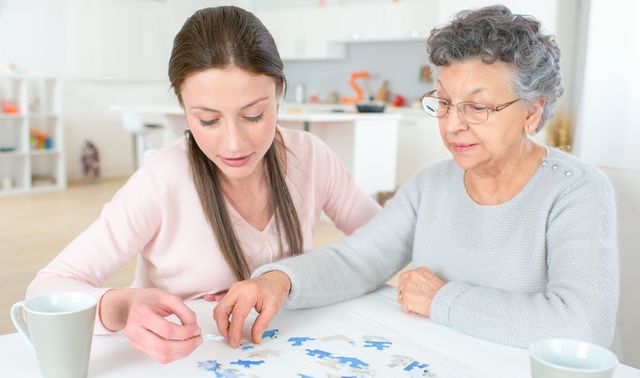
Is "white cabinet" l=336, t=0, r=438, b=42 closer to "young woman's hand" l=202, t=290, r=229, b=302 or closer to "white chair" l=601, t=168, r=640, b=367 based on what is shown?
"white chair" l=601, t=168, r=640, b=367

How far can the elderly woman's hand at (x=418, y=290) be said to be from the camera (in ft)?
3.96

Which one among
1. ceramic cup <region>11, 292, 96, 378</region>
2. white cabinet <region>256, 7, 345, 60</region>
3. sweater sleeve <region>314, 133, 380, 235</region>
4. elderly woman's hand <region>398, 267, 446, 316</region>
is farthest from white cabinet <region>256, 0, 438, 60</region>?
ceramic cup <region>11, 292, 96, 378</region>

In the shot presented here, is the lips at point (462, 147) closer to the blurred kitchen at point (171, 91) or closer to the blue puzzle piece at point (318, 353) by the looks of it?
the blue puzzle piece at point (318, 353)

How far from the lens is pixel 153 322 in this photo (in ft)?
3.13

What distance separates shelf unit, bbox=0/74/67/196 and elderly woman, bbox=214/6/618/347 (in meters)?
6.04

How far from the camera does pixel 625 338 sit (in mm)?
1517

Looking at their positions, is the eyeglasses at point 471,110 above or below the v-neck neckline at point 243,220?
above

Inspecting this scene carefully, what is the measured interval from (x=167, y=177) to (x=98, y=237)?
0.61 ft

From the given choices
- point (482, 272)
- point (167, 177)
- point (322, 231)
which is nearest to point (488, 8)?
point (482, 272)

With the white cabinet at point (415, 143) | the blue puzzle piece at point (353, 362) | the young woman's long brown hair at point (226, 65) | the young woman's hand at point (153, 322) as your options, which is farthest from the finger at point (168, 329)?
the white cabinet at point (415, 143)

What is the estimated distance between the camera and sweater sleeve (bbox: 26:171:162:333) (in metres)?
1.21

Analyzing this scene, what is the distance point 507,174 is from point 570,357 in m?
0.64

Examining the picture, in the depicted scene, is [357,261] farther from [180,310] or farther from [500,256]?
[180,310]

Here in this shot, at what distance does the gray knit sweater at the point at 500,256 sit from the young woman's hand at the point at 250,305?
0.19ft
